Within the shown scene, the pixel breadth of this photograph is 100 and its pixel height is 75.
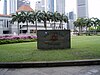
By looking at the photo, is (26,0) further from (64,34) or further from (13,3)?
(64,34)

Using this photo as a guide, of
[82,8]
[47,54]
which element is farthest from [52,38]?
[82,8]

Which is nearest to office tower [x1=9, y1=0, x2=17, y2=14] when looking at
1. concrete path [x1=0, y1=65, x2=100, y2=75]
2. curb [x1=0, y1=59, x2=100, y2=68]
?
curb [x1=0, y1=59, x2=100, y2=68]

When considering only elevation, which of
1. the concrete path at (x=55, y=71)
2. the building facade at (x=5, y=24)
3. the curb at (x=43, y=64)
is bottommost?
the concrete path at (x=55, y=71)

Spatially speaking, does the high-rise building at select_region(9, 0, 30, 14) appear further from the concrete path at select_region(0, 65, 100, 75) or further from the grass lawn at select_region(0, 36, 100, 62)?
the concrete path at select_region(0, 65, 100, 75)

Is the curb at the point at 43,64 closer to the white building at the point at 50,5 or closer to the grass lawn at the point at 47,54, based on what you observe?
the grass lawn at the point at 47,54

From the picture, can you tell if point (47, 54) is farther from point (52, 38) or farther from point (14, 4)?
point (14, 4)

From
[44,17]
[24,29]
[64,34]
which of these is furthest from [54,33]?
[24,29]

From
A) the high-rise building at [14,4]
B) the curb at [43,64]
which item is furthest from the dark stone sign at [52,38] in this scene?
the high-rise building at [14,4]

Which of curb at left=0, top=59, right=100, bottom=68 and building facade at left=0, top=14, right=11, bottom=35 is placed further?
building facade at left=0, top=14, right=11, bottom=35

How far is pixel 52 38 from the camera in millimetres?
14633

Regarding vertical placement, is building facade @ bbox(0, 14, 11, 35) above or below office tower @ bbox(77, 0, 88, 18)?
below

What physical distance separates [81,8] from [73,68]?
136686mm

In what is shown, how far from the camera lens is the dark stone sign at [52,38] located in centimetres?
1464

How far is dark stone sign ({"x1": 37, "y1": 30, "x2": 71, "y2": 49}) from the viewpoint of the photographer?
14.6 metres
